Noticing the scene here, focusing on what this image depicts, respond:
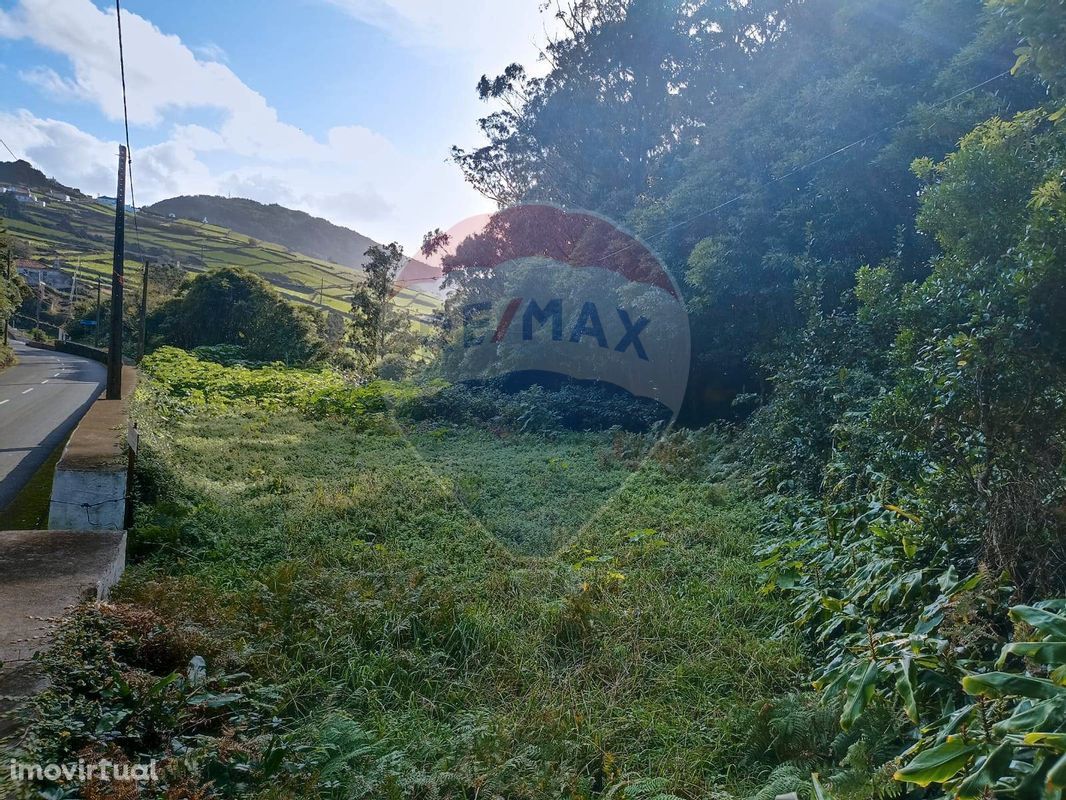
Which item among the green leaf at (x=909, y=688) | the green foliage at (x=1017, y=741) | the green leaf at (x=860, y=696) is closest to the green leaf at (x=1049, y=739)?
the green foliage at (x=1017, y=741)

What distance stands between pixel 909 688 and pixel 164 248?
81.2 m

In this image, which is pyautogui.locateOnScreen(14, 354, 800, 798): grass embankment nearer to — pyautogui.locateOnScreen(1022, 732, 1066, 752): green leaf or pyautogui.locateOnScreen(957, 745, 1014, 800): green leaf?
pyautogui.locateOnScreen(957, 745, 1014, 800): green leaf

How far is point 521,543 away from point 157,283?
43883mm

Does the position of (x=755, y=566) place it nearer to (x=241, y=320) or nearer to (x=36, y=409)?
(x=36, y=409)

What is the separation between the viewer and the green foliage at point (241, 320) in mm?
27156

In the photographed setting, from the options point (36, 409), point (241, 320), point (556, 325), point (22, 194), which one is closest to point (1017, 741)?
point (556, 325)

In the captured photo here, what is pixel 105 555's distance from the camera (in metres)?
4.25

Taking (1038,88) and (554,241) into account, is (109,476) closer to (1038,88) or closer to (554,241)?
(1038,88)

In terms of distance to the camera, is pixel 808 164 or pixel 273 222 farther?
pixel 273 222

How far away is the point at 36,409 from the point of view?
1500cm

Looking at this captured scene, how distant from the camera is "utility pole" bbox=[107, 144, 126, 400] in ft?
30.7

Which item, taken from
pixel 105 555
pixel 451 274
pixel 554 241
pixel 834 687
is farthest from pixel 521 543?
pixel 451 274

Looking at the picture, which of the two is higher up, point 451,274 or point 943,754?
point 451,274

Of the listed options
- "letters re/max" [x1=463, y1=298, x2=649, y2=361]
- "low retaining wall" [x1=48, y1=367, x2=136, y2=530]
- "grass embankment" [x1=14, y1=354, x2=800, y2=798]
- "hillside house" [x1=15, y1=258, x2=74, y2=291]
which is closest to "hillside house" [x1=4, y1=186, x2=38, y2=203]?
"hillside house" [x1=15, y1=258, x2=74, y2=291]
